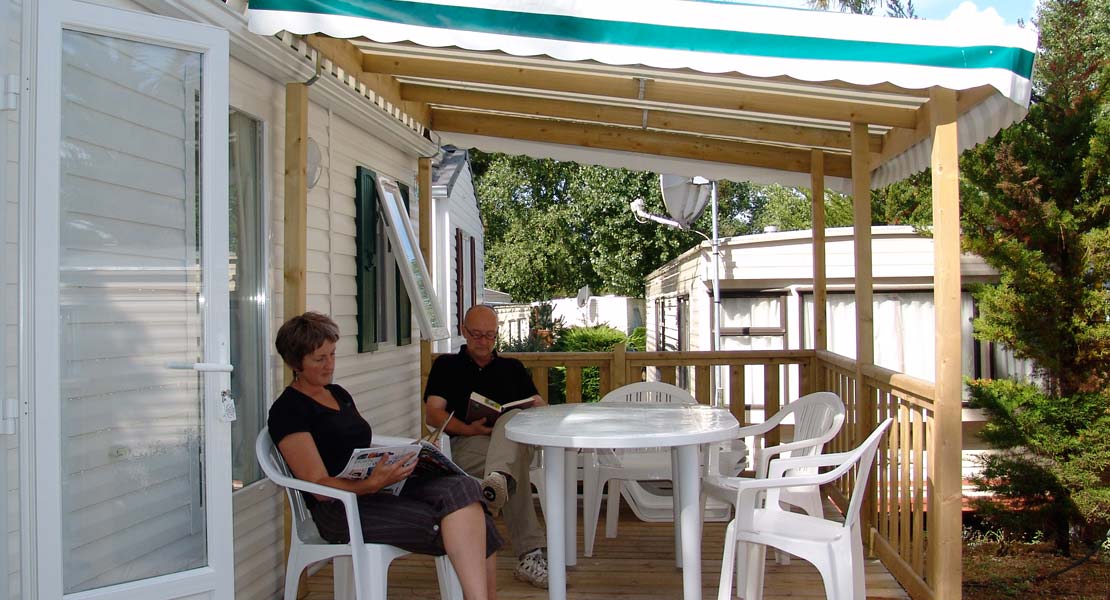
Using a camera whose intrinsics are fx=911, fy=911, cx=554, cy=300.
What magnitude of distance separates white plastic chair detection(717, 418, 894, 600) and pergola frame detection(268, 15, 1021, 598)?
368 mm

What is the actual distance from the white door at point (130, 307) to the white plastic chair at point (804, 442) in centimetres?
173

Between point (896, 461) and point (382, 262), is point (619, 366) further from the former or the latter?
point (896, 461)

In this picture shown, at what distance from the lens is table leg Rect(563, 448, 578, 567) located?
3686mm

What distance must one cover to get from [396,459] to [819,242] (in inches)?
139

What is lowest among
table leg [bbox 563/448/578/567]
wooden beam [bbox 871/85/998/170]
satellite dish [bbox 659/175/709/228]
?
table leg [bbox 563/448/578/567]

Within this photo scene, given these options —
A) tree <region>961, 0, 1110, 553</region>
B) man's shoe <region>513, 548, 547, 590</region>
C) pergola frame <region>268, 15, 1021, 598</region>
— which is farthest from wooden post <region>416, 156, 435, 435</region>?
tree <region>961, 0, 1110, 553</region>

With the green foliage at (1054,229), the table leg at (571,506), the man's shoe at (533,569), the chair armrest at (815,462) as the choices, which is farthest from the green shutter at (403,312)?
the green foliage at (1054,229)

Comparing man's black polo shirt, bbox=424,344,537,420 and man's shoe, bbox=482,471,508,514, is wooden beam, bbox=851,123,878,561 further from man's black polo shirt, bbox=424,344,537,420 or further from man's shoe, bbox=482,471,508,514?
man's shoe, bbox=482,471,508,514

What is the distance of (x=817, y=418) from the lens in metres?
3.87

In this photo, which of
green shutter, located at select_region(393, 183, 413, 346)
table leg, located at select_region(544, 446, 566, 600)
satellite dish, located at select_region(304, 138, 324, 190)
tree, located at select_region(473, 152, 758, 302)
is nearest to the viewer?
table leg, located at select_region(544, 446, 566, 600)

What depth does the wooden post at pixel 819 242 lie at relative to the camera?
5344 millimetres

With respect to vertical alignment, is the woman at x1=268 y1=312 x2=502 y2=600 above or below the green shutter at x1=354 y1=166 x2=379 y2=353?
below

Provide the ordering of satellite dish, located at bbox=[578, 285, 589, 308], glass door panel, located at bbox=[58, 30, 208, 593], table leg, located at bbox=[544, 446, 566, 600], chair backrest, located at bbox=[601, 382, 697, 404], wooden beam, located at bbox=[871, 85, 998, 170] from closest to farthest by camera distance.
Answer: glass door panel, located at bbox=[58, 30, 208, 593], table leg, located at bbox=[544, 446, 566, 600], wooden beam, located at bbox=[871, 85, 998, 170], chair backrest, located at bbox=[601, 382, 697, 404], satellite dish, located at bbox=[578, 285, 589, 308]

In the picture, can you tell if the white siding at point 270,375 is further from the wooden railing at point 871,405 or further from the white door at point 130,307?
the wooden railing at point 871,405
